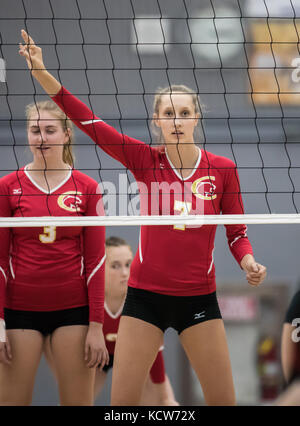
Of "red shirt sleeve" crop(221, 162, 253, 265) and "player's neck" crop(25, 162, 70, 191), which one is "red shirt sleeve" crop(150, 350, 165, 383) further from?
"player's neck" crop(25, 162, 70, 191)

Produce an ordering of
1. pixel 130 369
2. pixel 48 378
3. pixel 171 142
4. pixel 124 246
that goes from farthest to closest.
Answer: pixel 48 378 < pixel 124 246 < pixel 171 142 < pixel 130 369

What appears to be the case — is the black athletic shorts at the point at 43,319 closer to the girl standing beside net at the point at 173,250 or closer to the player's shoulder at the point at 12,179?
the girl standing beside net at the point at 173,250

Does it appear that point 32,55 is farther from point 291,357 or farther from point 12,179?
point 291,357

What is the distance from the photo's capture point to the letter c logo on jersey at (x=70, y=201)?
2559 mm

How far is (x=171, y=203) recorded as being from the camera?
2.52 m

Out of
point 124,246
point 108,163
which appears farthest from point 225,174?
point 108,163

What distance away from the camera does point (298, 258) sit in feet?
19.2

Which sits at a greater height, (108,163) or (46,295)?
(108,163)

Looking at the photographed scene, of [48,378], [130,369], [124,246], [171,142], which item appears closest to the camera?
[130,369]

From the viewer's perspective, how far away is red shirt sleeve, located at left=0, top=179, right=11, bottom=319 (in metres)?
2.50

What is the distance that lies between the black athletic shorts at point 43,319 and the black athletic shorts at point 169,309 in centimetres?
21

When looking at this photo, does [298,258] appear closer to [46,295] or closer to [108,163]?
[108,163]

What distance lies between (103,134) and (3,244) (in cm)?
62

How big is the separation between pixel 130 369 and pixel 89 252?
0.52m
